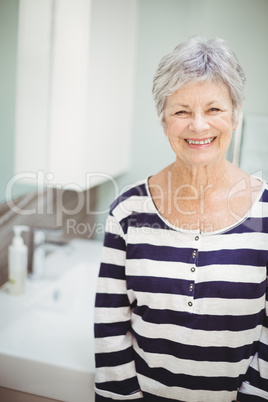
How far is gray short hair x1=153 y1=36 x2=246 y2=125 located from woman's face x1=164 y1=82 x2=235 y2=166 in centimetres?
1

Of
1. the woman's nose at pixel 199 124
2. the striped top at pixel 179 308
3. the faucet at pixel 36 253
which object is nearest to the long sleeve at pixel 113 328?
the striped top at pixel 179 308

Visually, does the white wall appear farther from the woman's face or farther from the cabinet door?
the woman's face

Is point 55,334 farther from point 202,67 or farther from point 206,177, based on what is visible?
point 202,67

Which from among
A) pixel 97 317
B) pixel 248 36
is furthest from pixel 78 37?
pixel 97 317

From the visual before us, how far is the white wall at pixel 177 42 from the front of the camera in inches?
42.5

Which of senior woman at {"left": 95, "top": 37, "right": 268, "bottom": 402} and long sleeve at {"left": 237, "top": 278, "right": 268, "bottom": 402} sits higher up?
senior woman at {"left": 95, "top": 37, "right": 268, "bottom": 402}

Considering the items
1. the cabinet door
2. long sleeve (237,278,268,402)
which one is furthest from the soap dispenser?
long sleeve (237,278,268,402)

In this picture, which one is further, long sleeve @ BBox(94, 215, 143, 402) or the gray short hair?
long sleeve @ BBox(94, 215, 143, 402)

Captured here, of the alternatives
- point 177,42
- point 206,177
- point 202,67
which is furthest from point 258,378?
point 177,42

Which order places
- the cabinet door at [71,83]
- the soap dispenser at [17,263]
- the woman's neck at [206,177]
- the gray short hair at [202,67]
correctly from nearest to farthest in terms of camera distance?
the gray short hair at [202,67]
the woman's neck at [206,177]
the cabinet door at [71,83]
the soap dispenser at [17,263]

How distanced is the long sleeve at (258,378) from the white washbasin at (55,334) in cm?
38

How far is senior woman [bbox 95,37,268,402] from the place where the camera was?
0.83 meters

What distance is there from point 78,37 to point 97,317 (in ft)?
2.82

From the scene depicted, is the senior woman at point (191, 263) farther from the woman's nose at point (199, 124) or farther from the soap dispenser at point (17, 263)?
the soap dispenser at point (17, 263)
